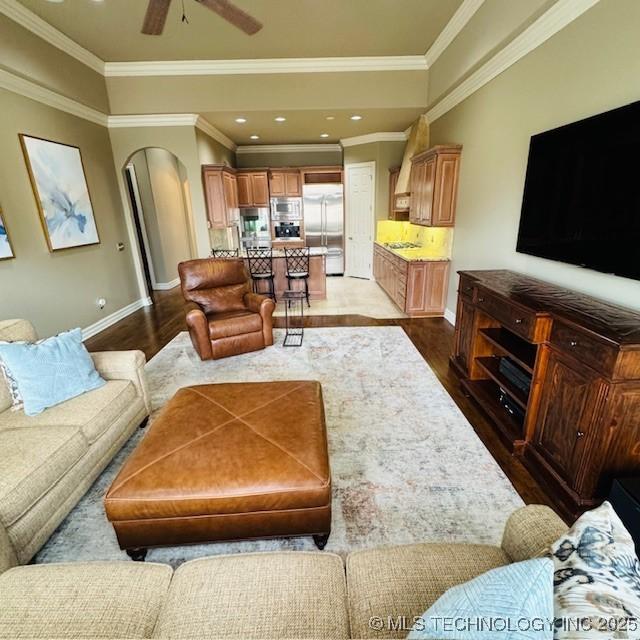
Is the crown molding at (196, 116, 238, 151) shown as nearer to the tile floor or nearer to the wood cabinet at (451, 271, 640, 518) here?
the tile floor

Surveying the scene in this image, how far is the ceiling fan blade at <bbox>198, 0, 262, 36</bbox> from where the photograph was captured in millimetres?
2305

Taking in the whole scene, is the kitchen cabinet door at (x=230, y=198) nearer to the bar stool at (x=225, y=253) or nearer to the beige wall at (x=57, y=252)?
the bar stool at (x=225, y=253)

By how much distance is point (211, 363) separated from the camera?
3588 mm

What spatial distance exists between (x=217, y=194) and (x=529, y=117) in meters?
4.55

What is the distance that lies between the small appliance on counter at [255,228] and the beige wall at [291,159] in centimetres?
119

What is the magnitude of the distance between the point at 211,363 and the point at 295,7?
3653 mm

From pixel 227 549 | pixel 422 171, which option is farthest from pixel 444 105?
pixel 227 549

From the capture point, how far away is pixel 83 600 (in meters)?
0.96

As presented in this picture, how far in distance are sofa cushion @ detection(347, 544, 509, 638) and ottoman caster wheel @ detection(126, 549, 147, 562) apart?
42.0 inches

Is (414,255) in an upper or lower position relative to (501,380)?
upper

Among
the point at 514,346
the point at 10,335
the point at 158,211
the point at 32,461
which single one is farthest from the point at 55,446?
the point at 158,211

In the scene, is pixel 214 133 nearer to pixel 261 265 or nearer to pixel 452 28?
pixel 261 265

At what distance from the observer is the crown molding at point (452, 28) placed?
324 centimetres

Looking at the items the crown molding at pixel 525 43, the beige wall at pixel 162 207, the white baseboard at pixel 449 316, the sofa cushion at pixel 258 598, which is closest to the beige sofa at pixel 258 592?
the sofa cushion at pixel 258 598
